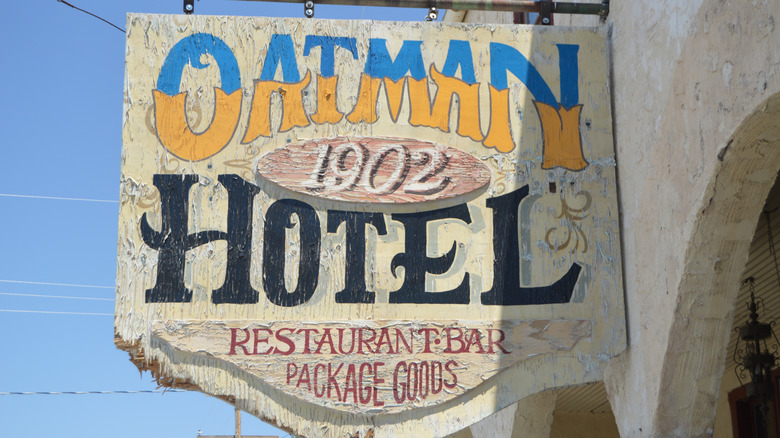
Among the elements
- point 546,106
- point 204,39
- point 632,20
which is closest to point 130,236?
point 204,39

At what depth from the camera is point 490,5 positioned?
6.53 metres

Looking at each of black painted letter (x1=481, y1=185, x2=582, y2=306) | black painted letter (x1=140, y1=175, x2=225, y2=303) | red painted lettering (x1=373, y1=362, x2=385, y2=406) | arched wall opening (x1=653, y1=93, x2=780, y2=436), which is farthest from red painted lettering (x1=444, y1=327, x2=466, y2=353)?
black painted letter (x1=140, y1=175, x2=225, y2=303)

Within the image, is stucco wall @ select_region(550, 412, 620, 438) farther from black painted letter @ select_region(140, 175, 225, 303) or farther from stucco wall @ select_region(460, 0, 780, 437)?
black painted letter @ select_region(140, 175, 225, 303)

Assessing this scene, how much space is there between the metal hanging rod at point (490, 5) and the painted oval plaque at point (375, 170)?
3.31 ft

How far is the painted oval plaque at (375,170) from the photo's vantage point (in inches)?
234

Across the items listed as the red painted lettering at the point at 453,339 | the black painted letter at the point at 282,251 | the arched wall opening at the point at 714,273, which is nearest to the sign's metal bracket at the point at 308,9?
the black painted letter at the point at 282,251

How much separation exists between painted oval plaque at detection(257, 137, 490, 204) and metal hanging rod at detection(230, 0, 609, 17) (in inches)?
39.7

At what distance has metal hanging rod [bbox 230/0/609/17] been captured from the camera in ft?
21.1

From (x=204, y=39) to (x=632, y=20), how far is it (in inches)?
105

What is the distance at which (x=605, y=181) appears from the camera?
6.13 m

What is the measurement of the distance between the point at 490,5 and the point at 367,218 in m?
1.75

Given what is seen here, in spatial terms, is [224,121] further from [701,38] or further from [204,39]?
[701,38]

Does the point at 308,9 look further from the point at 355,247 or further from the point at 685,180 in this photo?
the point at 685,180

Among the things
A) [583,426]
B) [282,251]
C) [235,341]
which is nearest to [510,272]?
→ [282,251]
